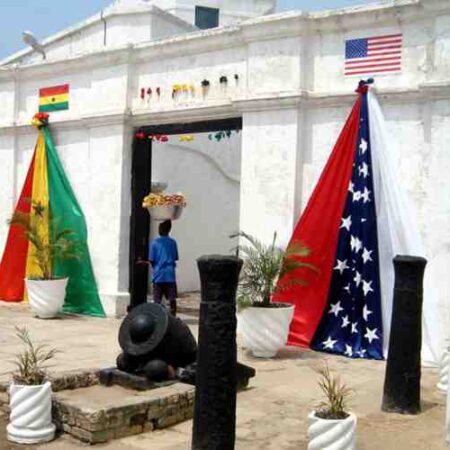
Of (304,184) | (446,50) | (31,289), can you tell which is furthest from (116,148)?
(446,50)

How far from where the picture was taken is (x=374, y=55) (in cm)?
840

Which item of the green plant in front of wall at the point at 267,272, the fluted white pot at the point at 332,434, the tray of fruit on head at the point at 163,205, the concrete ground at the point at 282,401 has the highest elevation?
the tray of fruit on head at the point at 163,205

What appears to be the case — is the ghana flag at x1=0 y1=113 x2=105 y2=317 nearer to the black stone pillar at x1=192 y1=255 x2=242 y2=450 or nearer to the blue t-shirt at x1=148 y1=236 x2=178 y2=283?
the blue t-shirt at x1=148 y1=236 x2=178 y2=283

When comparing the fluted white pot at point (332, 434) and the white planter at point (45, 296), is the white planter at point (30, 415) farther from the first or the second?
the white planter at point (45, 296)

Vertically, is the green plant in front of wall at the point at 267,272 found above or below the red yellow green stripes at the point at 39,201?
below

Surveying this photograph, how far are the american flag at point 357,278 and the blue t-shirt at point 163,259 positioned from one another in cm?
249

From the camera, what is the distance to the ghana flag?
37.2 feet

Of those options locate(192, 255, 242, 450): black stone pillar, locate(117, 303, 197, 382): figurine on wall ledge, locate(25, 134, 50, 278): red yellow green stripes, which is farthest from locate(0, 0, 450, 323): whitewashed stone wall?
locate(192, 255, 242, 450): black stone pillar

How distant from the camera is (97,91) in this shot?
37.4 feet

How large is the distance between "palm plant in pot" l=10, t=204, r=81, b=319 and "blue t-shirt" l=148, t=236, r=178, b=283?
1623 mm

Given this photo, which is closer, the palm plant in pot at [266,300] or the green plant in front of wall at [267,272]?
the palm plant in pot at [266,300]

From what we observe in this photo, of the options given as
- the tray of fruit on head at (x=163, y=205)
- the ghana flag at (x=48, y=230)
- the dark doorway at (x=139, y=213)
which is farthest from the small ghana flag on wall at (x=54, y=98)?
the tray of fruit on head at (x=163, y=205)

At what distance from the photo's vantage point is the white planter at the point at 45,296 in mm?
10664

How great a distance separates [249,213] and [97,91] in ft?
12.1
